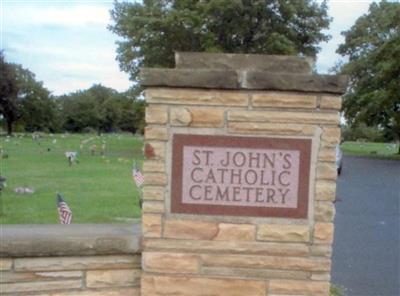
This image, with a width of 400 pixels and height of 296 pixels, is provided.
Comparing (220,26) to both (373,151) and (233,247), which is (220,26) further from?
(233,247)

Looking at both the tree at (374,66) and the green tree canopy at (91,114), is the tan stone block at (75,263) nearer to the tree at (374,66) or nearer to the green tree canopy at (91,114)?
the tree at (374,66)

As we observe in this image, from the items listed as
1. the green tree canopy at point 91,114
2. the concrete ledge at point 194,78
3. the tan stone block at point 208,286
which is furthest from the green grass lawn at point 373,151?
the green tree canopy at point 91,114

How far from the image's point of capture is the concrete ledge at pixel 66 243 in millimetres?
3818

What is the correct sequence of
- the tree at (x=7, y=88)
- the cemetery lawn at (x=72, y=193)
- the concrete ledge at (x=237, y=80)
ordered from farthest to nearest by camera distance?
the tree at (x=7, y=88) → the cemetery lawn at (x=72, y=193) → the concrete ledge at (x=237, y=80)

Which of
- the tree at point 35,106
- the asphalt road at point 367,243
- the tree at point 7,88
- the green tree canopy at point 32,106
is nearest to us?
the asphalt road at point 367,243

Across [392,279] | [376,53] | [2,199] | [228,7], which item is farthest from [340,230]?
[376,53]

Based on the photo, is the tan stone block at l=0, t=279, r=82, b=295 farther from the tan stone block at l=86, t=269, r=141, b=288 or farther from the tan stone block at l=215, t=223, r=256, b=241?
the tan stone block at l=215, t=223, r=256, b=241

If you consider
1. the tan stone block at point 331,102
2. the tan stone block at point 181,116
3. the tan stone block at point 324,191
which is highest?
the tan stone block at point 331,102

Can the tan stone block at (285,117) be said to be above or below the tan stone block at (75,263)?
above

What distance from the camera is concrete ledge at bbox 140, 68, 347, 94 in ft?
12.4

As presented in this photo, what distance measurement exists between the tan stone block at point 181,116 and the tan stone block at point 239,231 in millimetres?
631

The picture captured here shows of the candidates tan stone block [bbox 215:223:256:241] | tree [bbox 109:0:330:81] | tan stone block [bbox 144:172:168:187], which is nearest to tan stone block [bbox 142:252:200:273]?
tan stone block [bbox 215:223:256:241]

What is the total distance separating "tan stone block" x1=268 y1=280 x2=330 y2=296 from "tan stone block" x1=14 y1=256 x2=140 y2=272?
0.83 meters

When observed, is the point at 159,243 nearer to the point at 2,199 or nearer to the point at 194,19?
the point at 2,199
